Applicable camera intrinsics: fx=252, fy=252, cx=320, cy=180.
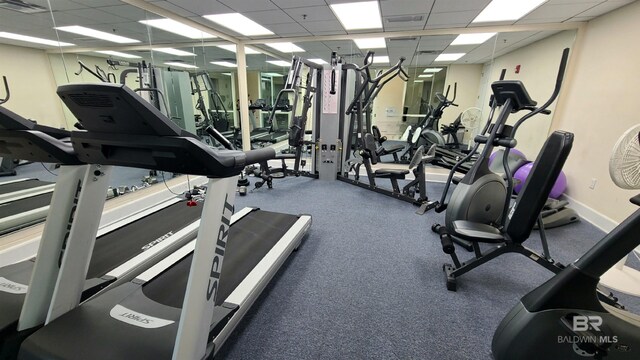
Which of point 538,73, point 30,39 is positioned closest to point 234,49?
point 30,39

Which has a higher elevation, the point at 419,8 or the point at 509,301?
the point at 419,8

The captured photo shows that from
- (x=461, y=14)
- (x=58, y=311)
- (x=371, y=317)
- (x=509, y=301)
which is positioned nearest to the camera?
(x=58, y=311)

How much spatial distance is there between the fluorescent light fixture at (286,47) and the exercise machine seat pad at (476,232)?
5365 mm

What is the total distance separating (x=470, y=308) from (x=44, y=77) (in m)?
5.19

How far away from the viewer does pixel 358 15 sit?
13.0 feet

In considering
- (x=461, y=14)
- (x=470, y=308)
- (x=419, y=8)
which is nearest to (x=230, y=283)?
(x=470, y=308)

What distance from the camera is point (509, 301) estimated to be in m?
1.84

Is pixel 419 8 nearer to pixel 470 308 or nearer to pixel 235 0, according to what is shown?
pixel 235 0

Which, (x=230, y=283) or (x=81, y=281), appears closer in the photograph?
(x=81, y=281)

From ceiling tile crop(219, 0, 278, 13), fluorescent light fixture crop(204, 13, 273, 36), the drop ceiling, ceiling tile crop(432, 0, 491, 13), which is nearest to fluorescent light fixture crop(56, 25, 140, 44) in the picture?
the drop ceiling

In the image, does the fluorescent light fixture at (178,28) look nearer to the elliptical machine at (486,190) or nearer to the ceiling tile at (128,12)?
the ceiling tile at (128,12)

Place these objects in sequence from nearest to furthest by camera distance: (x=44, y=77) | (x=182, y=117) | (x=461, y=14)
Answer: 1. (x=44, y=77)
2. (x=461, y=14)
3. (x=182, y=117)

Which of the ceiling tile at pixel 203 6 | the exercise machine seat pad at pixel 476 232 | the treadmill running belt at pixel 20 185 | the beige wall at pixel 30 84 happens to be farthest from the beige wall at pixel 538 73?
the treadmill running belt at pixel 20 185

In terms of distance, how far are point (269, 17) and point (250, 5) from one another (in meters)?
0.52
